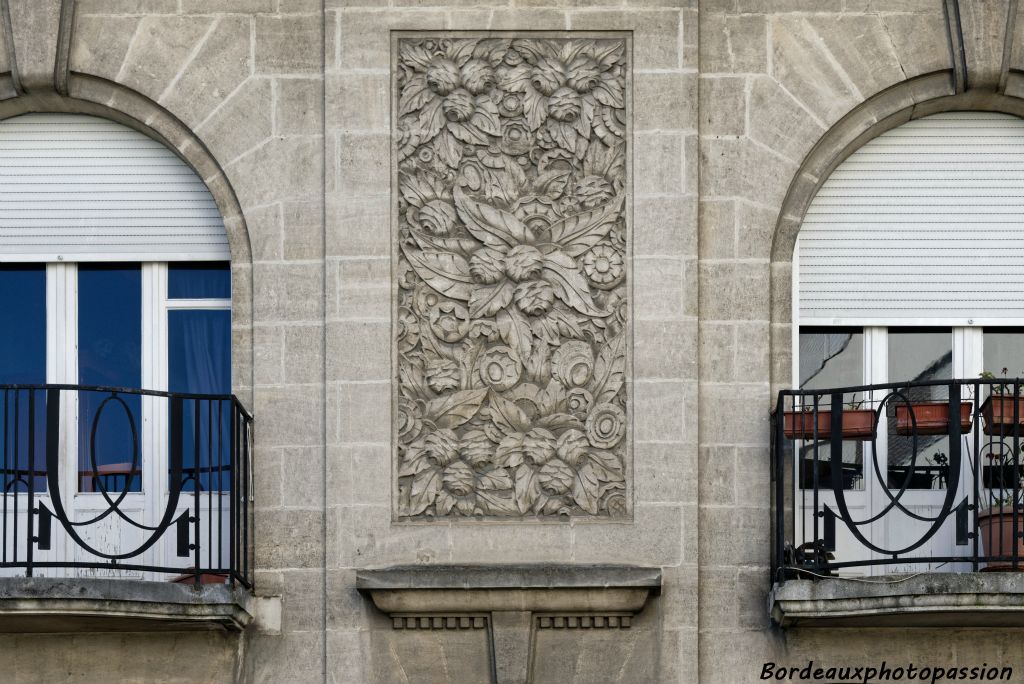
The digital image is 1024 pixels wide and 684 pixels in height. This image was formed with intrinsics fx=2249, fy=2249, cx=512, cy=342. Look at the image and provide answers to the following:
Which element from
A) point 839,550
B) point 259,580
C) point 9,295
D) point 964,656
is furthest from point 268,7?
point 964,656

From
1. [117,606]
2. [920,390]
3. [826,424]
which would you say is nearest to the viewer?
[117,606]

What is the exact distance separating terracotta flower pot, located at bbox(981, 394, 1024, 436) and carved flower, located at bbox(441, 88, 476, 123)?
331 cm

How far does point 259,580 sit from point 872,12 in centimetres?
479

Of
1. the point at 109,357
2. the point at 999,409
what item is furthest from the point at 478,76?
the point at 999,409

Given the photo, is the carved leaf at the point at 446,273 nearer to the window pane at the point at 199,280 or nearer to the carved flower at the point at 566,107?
the carved flower at the point at 566,107

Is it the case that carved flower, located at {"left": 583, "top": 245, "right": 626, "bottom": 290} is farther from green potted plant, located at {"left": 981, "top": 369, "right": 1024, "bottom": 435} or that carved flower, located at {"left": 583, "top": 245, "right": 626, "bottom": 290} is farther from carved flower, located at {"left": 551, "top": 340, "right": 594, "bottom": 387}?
green potted plant, located at {"left": 981, "top": 369, "right": 1024, "bottom": 435}

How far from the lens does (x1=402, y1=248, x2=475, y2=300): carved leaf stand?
41.5 feet

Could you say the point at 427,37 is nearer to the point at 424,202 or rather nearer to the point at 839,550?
the point at 424,202

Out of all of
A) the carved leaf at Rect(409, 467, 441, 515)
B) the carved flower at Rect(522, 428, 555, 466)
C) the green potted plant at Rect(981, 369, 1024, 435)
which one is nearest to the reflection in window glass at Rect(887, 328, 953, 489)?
the green potted plant at Rect(981, 369, 1024, 435)

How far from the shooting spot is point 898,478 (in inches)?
510

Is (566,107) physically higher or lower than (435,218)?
higher

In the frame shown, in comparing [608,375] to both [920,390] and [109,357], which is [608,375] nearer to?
[920,390]

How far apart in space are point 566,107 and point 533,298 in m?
1.11

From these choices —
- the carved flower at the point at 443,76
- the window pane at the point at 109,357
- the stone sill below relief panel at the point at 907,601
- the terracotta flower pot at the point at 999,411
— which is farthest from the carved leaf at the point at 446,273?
the terracotta flower pot at the point at 999,411
